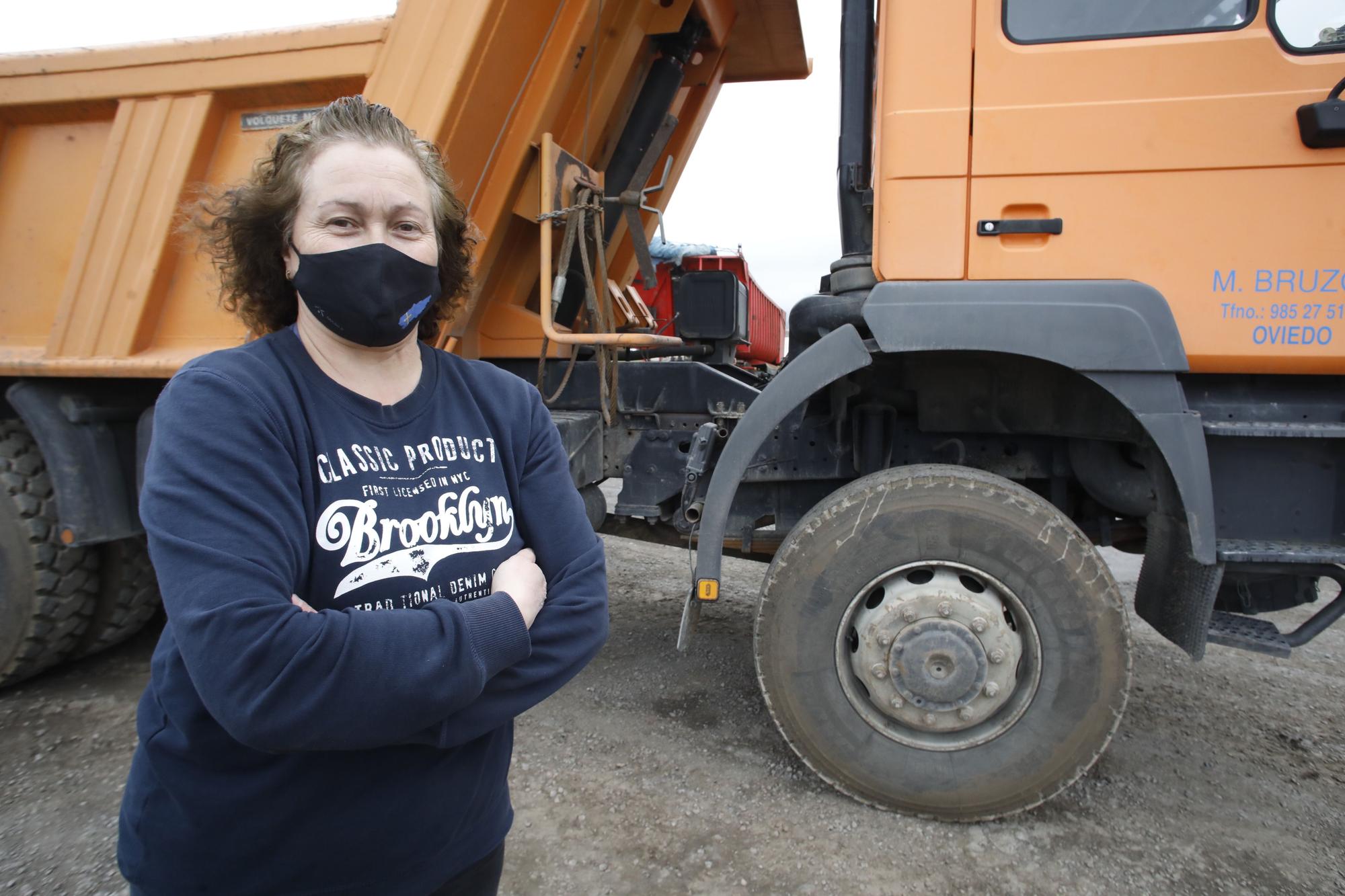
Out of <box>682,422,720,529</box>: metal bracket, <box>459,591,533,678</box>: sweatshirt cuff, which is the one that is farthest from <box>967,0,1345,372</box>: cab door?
<box>459,591,533,678</box>: sweatshirt cuff

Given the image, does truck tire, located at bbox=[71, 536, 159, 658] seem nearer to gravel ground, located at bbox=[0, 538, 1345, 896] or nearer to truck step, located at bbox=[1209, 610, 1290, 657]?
gravel ground, located at bbox=[0, 538, 1345, 896]

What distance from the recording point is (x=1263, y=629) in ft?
7.75

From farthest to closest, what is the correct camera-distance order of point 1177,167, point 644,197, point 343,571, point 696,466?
point 644,197
point 696,466
point 1177,167
point 343,571

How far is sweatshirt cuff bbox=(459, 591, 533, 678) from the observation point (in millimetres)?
1004

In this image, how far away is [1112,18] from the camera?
214cm

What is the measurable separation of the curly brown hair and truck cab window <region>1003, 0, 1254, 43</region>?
1809 millimetres

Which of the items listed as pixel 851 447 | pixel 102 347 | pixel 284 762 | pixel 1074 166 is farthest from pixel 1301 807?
pixel 102 347

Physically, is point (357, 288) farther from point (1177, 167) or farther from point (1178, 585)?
point (1178, 585)

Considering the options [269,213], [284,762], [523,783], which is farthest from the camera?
[523,783]

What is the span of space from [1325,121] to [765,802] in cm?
255

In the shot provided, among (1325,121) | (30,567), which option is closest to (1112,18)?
(1325,121)

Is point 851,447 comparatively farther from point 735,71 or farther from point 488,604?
point 735,71

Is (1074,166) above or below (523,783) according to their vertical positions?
above

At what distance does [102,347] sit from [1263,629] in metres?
4.24
